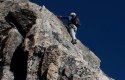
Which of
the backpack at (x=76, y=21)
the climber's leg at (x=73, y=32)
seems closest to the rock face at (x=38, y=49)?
A: the climber's leg at (x=73, y=32)

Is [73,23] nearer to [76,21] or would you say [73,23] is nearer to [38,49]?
[76,21]

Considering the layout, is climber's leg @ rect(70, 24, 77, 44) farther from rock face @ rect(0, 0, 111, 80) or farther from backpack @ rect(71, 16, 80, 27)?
rock face @ rect(0, 0, 111, 80)

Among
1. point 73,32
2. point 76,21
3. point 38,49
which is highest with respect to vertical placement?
point 76,21

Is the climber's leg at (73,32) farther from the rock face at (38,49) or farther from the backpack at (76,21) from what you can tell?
the rock face at (38,49)

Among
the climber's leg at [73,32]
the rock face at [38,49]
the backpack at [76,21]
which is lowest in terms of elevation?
the rock face at [38,49]

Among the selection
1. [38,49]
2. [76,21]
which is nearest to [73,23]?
[76,21]

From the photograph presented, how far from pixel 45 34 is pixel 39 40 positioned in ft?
→ 3.67

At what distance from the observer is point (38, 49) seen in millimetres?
45812

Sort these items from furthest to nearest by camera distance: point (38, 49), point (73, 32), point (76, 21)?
point (76, 21) < point (73, 32) < point (38, 49)

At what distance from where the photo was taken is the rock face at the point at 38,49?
4456cm

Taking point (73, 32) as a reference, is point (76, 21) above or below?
above

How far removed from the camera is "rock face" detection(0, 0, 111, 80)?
1754 inches

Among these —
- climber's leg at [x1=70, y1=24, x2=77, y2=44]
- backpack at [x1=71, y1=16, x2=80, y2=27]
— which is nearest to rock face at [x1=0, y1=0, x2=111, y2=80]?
climber's leg at [x1=70, y1=24, x2=77, y2=44]

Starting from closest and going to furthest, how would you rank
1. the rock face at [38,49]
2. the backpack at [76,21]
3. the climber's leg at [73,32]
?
the rock face at [38,49] → the climber's leg at [73,32] → the backpack at [76,21]
